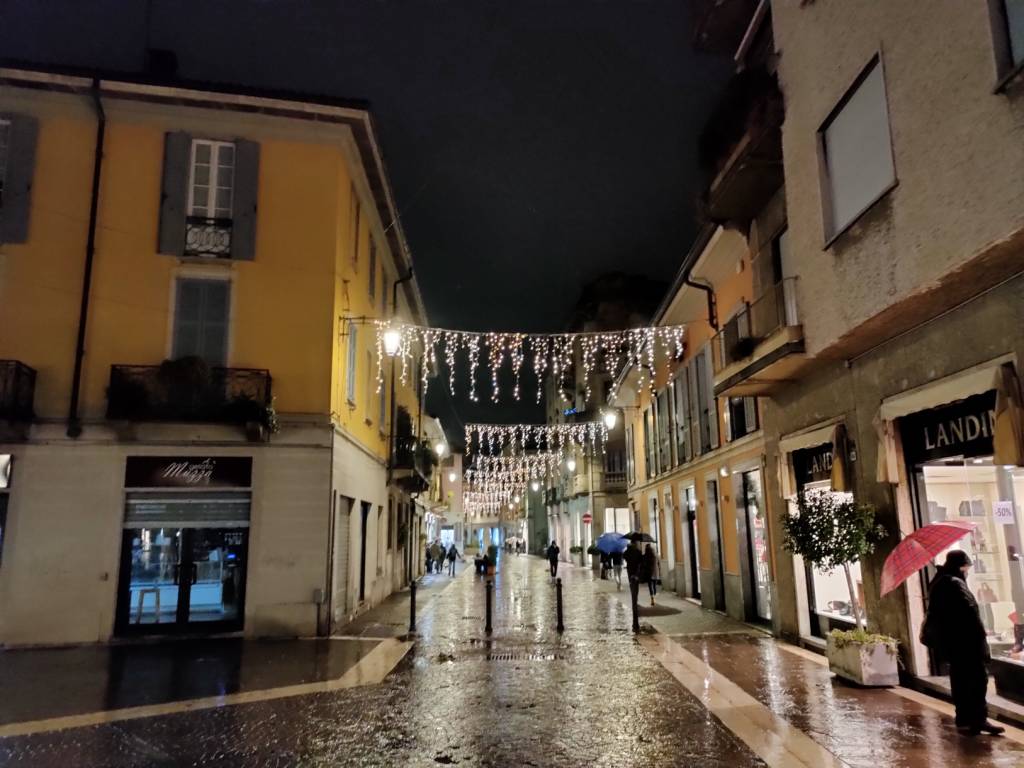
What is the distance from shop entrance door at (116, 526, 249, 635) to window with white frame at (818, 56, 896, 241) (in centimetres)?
1104

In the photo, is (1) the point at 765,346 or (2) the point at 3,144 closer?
(1) the point at 765,346

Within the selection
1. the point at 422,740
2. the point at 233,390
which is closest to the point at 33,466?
the point at 233,390

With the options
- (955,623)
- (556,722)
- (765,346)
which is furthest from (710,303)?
(556,722)

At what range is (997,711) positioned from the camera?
6754 millimetres

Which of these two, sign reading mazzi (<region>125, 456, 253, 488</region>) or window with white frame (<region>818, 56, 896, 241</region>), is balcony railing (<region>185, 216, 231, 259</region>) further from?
window with white frame (<region>818, 56, 896, 241</region>)

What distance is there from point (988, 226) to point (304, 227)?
11468mm

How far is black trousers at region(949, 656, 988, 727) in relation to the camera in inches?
246

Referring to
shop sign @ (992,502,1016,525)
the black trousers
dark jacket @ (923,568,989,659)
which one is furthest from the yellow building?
shop sign @ (992,502,1016,525)

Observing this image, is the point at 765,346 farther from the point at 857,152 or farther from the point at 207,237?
the point at 207,237

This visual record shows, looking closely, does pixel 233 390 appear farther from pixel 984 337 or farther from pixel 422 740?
pixel 984 337

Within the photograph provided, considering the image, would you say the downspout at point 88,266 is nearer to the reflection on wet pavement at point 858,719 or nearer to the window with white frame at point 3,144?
the window with white frame at point 3,144

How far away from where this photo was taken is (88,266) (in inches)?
517

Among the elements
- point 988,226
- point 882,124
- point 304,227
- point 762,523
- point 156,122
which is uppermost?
point 156,122

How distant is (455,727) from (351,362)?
395 inches
